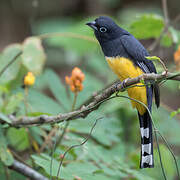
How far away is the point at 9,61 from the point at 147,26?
131 centimetres

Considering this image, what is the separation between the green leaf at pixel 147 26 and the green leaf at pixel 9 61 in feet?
3.62

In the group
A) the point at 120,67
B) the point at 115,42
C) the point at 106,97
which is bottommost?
the point at 106,97

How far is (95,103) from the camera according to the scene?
2.29 m

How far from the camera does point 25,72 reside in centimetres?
342

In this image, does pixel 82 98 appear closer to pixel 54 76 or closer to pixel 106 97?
pixel 54 76

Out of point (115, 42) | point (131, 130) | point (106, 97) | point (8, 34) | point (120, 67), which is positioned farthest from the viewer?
point (8, 34)

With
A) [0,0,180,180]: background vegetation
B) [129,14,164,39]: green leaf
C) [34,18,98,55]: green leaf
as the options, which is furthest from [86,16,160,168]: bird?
[34,18,98,55]: green leaf

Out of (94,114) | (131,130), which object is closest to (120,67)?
(94,114)

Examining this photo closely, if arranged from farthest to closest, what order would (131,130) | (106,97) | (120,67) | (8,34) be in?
(8,34) → (131,130) → (120,67) → (106,97)

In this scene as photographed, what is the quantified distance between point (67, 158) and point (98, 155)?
10.2 inches

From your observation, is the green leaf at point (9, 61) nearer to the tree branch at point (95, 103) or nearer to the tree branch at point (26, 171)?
the tree branch at point (95, 103)

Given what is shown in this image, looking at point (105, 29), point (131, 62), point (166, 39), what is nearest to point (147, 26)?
point (166, 39)

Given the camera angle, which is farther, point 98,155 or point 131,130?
point 131,130

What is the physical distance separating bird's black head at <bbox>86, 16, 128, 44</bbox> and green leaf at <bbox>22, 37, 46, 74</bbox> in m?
0.52
